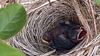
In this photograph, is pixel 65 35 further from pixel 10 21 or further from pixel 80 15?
pixel 10 21

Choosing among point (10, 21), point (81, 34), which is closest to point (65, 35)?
point (81, 34)

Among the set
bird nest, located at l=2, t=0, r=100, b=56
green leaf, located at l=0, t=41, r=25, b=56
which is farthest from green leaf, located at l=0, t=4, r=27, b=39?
bird nest, located at l=2, t=0, r=100, b=56

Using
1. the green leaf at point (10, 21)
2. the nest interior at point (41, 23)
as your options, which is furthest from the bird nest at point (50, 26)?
the green leaf at point (10, 21)

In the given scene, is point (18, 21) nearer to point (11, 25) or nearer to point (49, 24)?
point (11, 25)

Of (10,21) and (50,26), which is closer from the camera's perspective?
(10,21)

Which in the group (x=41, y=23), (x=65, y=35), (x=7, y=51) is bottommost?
(x=7, y=51)

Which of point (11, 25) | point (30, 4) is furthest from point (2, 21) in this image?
point (30, 4)

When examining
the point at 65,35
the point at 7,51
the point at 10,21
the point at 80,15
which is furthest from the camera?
the point at 65,35
